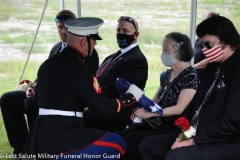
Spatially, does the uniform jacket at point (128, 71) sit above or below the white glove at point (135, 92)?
below

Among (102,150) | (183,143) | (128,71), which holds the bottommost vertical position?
(102,150)

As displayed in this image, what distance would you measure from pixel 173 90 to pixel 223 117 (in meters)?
0.81

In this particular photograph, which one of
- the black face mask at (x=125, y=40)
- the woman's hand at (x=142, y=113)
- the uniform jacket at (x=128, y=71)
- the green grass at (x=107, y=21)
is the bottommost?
the green grass at (x=107, y=21)

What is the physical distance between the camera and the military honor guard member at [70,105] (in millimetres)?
3436

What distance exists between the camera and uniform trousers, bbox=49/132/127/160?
137 inches

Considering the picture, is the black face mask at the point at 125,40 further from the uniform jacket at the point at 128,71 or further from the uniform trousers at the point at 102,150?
the uniform trousers at the point at 102,150

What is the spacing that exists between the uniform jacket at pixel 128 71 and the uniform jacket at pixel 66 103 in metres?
1.03

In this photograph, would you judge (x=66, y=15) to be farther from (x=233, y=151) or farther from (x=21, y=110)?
(x=233, y=151)

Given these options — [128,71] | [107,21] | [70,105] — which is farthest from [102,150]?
[107,21]

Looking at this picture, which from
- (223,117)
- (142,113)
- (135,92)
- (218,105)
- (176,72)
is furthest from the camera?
(176,72)

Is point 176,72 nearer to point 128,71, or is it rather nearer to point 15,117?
point 128,71

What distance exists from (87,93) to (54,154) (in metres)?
0.53

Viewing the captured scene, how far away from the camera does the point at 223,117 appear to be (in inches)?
130

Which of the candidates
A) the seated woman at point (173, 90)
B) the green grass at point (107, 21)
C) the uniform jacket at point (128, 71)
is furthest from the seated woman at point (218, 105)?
the green grass at point (107, 21)
